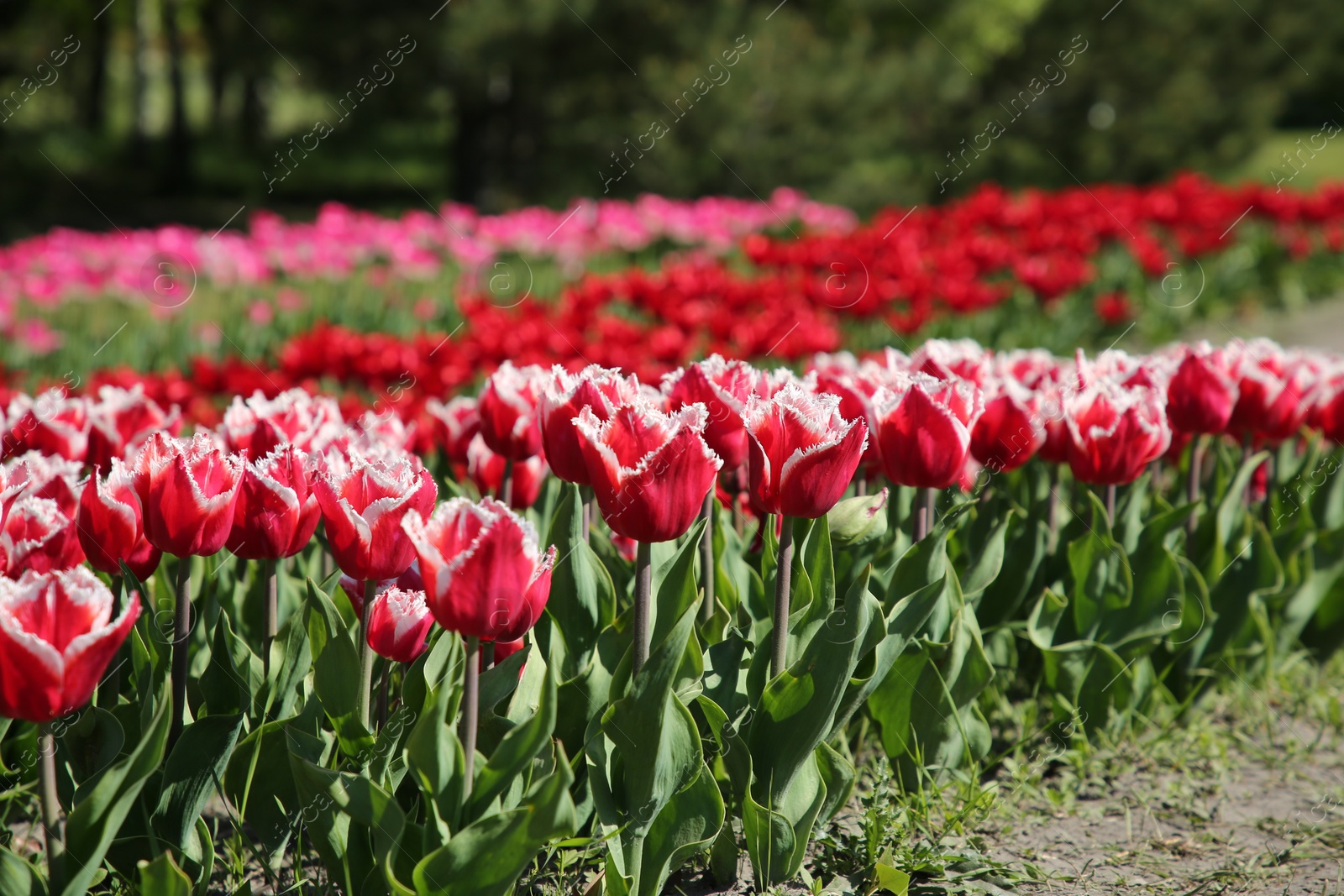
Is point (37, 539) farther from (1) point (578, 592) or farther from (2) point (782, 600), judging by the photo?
(2) point (782, 600)

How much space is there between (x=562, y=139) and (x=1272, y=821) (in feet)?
47.1

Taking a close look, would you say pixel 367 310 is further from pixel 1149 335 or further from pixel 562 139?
pixel 562 139

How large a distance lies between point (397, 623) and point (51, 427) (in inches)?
41.7

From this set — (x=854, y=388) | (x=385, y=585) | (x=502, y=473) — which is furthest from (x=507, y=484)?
(x=854, y=388)

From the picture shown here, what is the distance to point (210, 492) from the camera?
1633 millimetres

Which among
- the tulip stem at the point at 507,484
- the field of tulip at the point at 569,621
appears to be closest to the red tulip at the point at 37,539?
the field of tulip at the point at 569,621

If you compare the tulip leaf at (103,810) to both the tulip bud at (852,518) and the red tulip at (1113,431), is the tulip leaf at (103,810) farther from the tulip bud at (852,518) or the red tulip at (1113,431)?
the red tulip at (1113,431)

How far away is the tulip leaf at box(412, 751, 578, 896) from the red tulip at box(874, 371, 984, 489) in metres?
0.83

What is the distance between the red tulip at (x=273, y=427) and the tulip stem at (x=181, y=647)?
16.6 inches

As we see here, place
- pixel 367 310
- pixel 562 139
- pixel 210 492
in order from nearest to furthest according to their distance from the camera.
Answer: pixel 210 492
pixel 367 310
pixel 562 139

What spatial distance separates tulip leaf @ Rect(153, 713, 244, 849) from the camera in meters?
1.70

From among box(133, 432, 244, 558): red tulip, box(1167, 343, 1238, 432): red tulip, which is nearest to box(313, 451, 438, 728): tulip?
box(133, 432, 244, 558): red tulip

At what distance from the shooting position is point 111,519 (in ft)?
5.58

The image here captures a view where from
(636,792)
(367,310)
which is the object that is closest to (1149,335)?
(367,310)
